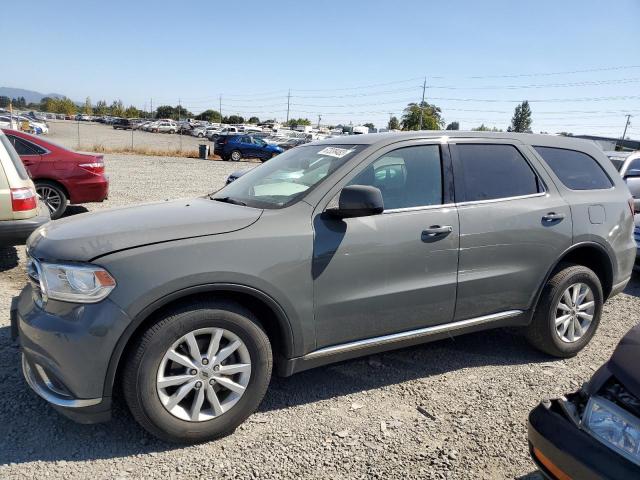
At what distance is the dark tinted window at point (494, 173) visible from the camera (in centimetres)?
356

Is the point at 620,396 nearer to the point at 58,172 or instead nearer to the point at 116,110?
the point at 58,172

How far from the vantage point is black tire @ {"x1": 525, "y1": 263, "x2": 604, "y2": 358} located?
3.86m

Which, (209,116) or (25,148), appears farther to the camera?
(209,116)

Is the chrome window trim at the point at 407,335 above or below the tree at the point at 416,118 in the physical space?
below

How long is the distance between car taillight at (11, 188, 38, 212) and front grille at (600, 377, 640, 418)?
551cm

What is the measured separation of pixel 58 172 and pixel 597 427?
8.50 m

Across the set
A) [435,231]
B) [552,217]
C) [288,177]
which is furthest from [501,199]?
[288,177]

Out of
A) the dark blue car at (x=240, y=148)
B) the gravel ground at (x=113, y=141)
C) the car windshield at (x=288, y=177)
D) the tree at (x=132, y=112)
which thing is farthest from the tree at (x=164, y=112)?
the car windshield at (x=288, y=177)

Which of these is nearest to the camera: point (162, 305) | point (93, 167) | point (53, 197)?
point (162, 305)

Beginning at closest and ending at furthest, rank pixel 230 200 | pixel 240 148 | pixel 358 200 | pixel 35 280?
pixel 35 280 → pixel 358 200 → pixel 230 200 → pixel 240 148

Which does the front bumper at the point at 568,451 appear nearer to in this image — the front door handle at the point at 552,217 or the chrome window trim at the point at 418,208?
the chrome window trim at the point at 418,208

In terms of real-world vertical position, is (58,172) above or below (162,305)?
above

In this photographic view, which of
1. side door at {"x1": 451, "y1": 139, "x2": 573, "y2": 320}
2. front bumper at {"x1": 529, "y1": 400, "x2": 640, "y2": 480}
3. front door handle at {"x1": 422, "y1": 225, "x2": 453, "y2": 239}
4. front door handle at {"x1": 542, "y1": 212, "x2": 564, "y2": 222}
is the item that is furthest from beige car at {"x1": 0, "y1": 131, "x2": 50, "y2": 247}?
front bumper at {"x1": 529, "y1": 400, "x2": 640, "y2": 480}

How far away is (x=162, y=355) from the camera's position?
2551 mm
